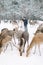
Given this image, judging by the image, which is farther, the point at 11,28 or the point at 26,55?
the point at 11,28

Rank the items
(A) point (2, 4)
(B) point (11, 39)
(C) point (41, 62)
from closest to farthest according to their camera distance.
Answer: (C) point (41, 62) → (B) point (11, 39) → (A) point (2, 4)

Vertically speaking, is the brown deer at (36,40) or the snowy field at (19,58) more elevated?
the brown deer at (36,40)

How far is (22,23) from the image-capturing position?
168 centimetres

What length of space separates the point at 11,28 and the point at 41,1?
1.22ft

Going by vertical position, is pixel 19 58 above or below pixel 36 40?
below

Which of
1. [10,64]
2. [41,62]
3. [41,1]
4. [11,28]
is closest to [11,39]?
[11,28]

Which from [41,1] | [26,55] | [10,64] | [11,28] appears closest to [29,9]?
[41,1]

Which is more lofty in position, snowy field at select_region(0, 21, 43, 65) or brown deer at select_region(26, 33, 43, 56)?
brown deer at select_region(26, 33, 43, 56)

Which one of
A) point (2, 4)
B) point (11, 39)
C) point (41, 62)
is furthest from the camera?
point (2, 4)

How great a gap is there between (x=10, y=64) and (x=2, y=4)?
0.56 meters

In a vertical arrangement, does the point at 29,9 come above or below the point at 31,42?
above

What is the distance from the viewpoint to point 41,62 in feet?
4.87

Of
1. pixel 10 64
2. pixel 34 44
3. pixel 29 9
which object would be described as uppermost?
pixel 29 9

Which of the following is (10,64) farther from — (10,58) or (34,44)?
(34,44)
